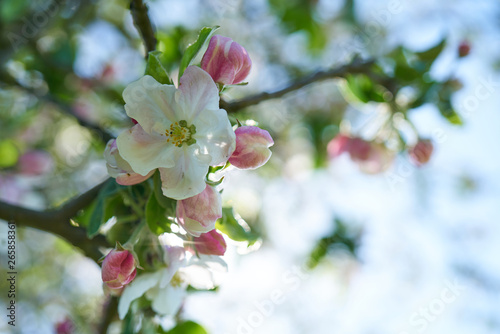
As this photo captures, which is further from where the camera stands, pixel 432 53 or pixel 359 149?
pixel 359 149

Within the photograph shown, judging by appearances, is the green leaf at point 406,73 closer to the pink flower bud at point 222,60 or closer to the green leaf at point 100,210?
the pink flower bud at point 222,60

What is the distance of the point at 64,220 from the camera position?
102 cm

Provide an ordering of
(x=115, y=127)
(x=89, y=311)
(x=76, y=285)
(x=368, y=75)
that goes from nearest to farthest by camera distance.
A: (x=368, y=75), (x=115, y=127), (x=89, y=311), (x=76, y=285)

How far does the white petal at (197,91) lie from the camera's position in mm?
729

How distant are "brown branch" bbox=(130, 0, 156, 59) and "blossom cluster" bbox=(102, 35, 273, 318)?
0.67 ft

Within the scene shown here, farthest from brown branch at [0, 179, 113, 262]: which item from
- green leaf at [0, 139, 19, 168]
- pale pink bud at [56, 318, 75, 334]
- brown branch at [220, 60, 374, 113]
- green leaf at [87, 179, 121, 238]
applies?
green leaf at [0, 139, 19, 168]

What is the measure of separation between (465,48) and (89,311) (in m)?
1.95

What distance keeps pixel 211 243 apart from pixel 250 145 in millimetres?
197

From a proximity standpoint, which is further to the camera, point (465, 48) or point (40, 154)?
point (40, 154)

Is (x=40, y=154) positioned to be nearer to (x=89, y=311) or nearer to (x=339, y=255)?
(x=89, y=311)

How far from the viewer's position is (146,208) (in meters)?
0.79

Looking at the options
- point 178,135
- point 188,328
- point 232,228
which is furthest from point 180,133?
point 188,328

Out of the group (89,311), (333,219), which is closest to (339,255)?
(333,219)

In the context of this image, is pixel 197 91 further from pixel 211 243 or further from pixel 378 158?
pixel 378 158
